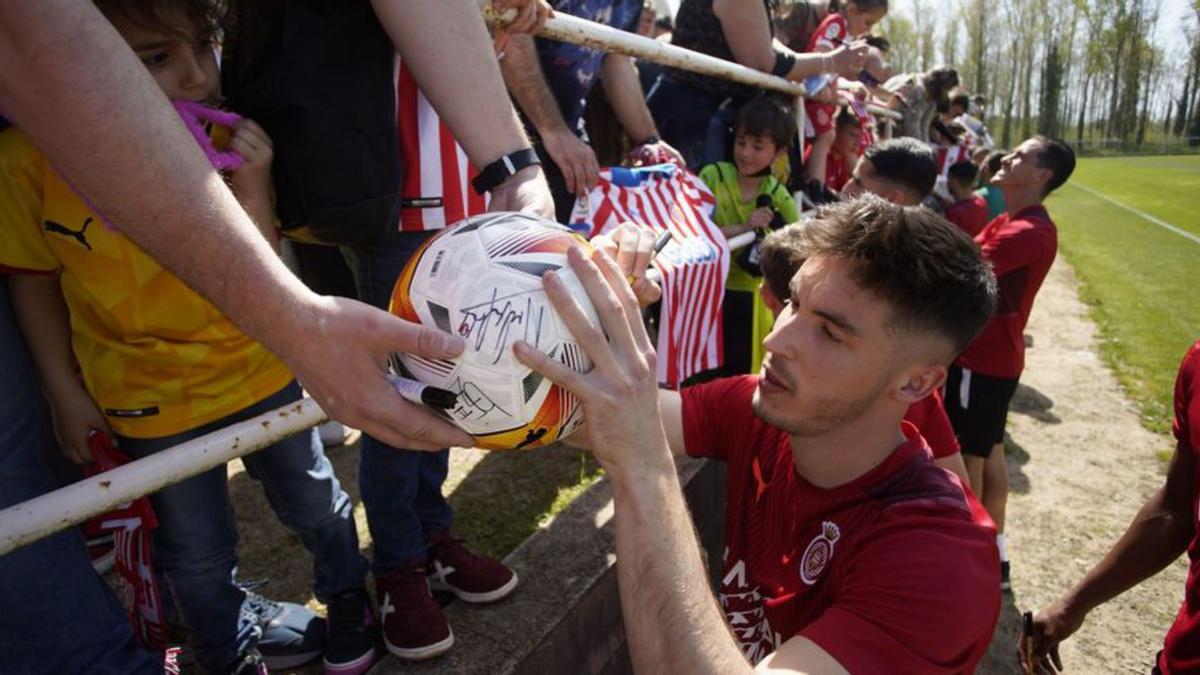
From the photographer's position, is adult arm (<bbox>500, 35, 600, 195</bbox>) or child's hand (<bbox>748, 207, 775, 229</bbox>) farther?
child's hand (<bbox>748, 207, 775, 229</bbox>)

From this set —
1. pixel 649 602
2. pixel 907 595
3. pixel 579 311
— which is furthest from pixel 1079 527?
pixel 579 311

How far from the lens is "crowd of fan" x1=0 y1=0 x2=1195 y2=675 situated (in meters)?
1.05

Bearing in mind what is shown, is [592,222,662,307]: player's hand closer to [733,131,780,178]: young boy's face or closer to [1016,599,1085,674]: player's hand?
[1016,599,1085,674]: player's hand

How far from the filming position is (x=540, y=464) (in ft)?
12.6

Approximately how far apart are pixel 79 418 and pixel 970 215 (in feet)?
22.8

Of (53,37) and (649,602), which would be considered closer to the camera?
(53,37)

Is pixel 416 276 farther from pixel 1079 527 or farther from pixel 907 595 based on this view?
pixel 1079 527

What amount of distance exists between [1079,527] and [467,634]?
3613 millimetres

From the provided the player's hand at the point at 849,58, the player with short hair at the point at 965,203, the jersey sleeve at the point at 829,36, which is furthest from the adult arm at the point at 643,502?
the player with short hair at the point at 965,203

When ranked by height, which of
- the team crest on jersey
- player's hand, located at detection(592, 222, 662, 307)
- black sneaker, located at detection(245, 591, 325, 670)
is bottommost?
black sneaker, located at detection(245, 591, 325, 670)

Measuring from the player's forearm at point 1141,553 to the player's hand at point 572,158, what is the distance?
79.3 inches

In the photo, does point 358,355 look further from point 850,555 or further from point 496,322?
point 850,555

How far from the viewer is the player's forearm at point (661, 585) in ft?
4.16

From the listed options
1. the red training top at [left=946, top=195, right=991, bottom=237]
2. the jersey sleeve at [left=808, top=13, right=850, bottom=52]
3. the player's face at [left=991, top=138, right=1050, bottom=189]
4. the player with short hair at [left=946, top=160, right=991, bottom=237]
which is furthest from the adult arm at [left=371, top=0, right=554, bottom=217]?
the red training top at [left=946, top=195, right=991, bottom=237]
